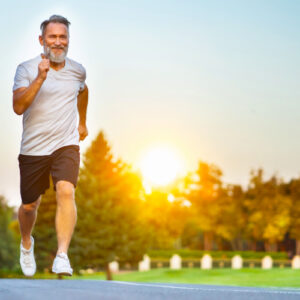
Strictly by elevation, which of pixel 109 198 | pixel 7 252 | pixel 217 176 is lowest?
pixel 7 252

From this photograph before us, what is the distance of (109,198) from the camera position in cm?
4056

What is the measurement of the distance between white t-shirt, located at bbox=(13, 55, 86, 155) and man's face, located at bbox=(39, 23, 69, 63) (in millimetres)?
114

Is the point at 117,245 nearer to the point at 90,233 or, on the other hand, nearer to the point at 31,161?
the point at 90,233

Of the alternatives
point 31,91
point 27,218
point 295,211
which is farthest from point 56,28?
point 295,211

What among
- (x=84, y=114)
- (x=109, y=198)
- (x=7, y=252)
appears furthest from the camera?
(x=109, y=198)

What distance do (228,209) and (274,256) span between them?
24.1 feet

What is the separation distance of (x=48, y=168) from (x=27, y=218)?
22.3 inches

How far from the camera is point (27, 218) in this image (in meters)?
5.73

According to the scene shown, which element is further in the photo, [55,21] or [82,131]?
[82,131]

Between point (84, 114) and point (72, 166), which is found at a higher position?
point (84, 114)

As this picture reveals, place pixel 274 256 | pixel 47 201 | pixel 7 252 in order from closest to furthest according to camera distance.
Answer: pixel 7 252 → pixel 47 201 → pixel 274 256

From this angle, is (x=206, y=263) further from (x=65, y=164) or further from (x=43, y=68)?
(x=43, y=68)

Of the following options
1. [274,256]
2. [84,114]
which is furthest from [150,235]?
[84,114]

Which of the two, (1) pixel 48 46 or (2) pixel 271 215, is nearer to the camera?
(1) pixel 48 46
